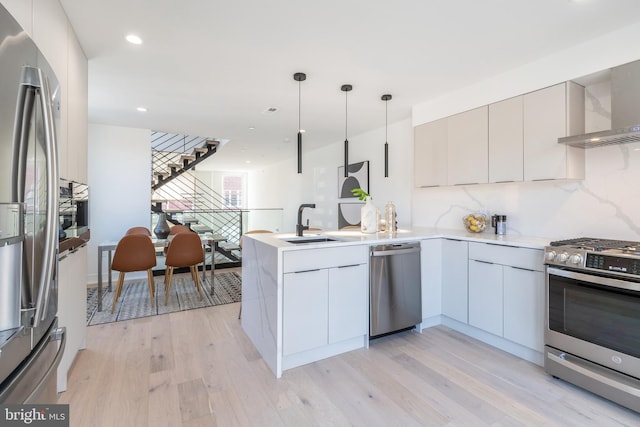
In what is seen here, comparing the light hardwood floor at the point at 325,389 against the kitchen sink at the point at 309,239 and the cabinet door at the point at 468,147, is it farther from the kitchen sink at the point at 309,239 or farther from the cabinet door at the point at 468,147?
the cabinet door at the point at 468,147

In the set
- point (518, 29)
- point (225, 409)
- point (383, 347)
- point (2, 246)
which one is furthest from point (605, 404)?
point (2, 246)

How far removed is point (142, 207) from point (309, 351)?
13.8 ft

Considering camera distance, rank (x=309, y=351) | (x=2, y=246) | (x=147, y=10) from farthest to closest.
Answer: (x=309, y=351) → (x=147, y=10) → (x=2, y=246)

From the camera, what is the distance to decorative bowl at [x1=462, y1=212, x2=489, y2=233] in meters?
3.24

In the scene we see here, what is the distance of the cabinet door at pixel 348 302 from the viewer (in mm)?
2463

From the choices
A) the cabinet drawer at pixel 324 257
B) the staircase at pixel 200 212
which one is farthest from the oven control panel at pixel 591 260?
the staircase at pixel 200 212

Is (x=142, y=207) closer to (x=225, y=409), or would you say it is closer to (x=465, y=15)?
(x=225, y=409)

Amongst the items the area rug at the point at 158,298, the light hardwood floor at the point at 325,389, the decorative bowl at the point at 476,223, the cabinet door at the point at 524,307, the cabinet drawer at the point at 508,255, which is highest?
the decorative bowl at the point at 476,223

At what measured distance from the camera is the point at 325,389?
208 centimetres

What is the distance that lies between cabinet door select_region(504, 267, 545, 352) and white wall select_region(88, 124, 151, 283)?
17.5 feet

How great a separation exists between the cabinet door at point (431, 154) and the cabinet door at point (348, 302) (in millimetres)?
1662

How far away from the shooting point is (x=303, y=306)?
2.32m

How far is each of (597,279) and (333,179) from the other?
469 cm

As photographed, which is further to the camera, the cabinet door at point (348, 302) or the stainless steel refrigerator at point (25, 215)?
the cabinet door at point (348, 302)
